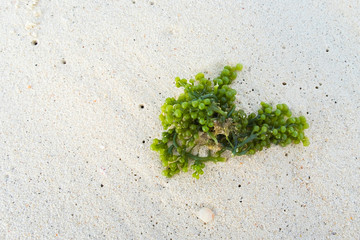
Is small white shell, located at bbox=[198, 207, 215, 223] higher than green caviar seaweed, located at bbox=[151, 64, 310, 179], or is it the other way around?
green caviar seaweed, located at bbox=[151, 64, 310, 179]

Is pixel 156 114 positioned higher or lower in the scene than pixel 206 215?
higher

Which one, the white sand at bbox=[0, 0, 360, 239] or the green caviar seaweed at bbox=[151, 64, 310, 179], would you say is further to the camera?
the white sand at bbox=[0, 0, 360, 239]

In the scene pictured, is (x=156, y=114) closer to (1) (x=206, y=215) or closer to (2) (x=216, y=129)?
(2) (x=216, y=129)

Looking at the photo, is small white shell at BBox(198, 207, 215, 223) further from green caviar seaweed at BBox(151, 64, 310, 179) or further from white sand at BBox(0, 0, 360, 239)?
green caviar seaweed at BBox(151, 64, 310, 179)

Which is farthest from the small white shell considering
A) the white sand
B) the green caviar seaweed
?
the green caviar seaweed

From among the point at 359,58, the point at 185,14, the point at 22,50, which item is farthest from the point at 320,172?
the point at 22,50

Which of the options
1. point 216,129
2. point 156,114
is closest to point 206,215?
point 216,129

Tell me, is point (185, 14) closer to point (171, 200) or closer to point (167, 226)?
point (171, 200)
